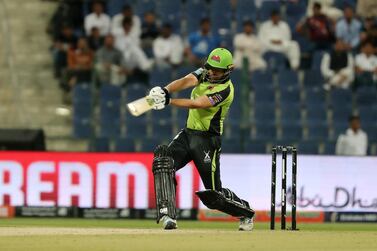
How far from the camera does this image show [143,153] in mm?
18062

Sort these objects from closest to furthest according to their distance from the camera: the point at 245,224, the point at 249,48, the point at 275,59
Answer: the point at 245,224 < the point at 249,48 < the point at 275,59

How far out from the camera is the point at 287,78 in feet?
67.6

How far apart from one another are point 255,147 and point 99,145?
2.65 meters

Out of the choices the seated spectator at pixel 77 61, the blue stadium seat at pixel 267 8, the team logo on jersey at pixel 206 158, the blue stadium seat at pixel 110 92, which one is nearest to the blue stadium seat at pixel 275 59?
the blue stadium seat at pixel 267 8

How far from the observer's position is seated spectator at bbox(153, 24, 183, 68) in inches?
824

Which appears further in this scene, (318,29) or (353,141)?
(318,29)

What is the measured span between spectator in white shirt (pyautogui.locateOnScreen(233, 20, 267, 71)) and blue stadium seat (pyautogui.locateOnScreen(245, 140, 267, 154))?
82.9 inches

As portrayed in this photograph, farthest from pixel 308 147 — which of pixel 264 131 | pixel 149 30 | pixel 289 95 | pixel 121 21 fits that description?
pixel 121 21

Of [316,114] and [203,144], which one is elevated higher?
[316,114]

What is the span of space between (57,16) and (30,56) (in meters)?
0.98

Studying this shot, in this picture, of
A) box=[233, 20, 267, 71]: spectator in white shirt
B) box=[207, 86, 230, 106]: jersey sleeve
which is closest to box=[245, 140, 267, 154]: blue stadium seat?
box=[233, 20, 267, 71]: spectator in white shirt

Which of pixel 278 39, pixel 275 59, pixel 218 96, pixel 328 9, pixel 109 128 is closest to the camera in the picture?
pixel 218 96

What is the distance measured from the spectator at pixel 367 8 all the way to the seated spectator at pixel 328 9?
0.57 metres

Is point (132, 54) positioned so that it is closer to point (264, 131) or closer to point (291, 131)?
point (264, 131)
